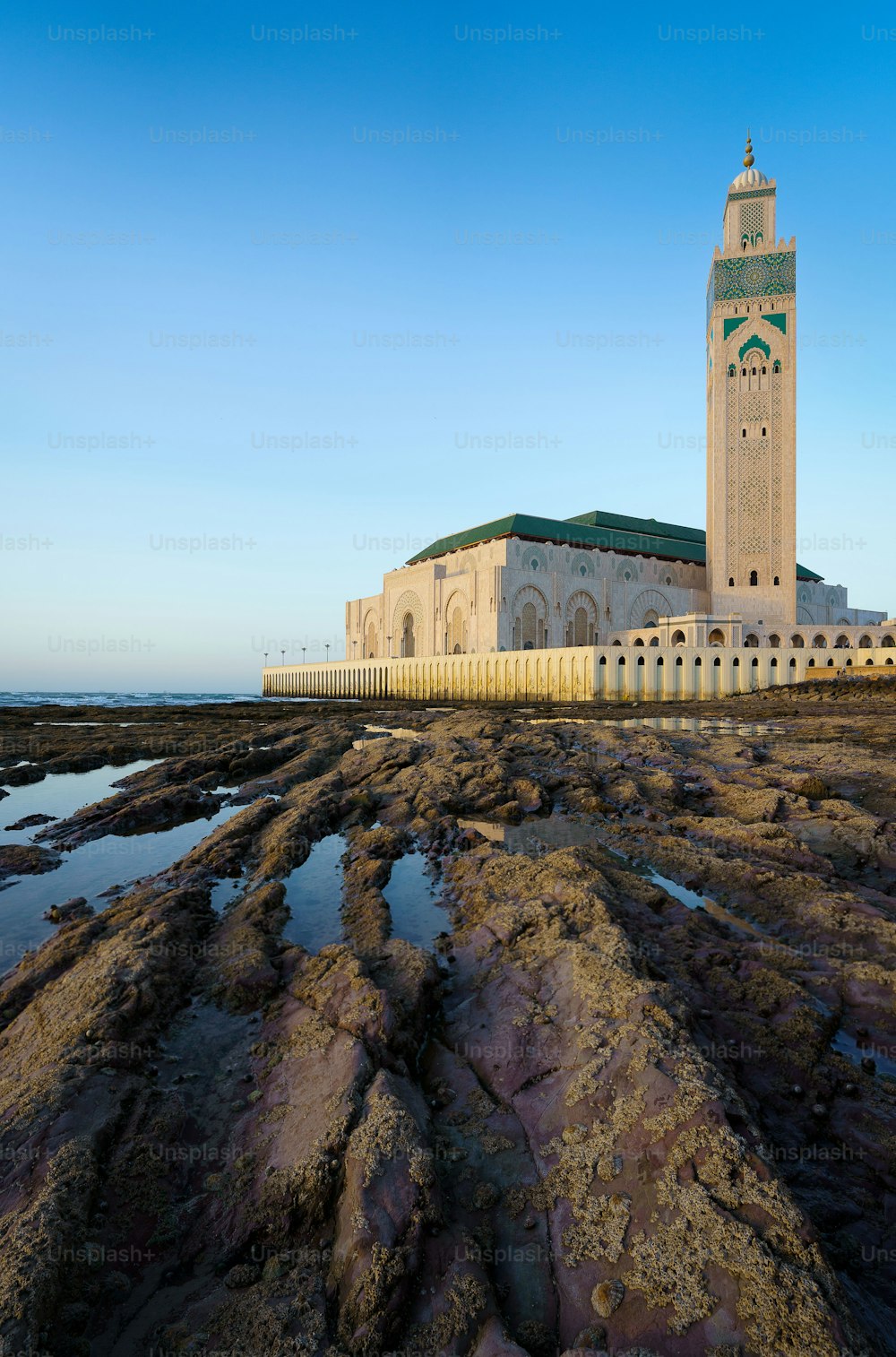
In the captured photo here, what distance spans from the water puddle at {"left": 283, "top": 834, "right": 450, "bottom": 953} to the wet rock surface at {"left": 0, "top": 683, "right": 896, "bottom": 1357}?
0.18 m

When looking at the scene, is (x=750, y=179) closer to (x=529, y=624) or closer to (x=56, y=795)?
(x=529, y=624)

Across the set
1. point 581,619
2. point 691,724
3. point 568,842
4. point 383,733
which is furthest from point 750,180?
point 568,842

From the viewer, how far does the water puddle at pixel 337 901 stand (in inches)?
236

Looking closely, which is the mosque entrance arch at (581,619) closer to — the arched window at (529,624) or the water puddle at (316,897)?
the arched window at (529,624)

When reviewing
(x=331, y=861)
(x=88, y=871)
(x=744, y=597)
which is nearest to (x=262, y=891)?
(x=331, y=861)

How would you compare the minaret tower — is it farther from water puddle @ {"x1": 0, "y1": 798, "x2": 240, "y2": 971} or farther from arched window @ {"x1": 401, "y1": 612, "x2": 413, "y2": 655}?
water puddle @ {"x1": 0, "y1": 798, "x2": 240, "y2": 971}

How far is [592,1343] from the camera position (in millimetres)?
2352

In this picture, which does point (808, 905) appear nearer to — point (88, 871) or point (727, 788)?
point (727, 788)

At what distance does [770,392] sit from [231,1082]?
64.0 meters

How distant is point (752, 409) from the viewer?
55.5 metres

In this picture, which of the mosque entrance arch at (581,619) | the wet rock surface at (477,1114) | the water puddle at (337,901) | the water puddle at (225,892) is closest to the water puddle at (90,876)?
the wet rock surface at (477,1114)

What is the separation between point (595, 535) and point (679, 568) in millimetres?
10206

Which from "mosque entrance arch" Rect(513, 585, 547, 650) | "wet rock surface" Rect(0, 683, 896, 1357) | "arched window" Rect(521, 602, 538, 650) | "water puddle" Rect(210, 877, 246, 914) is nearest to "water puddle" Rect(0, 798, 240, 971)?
"wet rock surface" Rect(0, 683, 896, 1357)

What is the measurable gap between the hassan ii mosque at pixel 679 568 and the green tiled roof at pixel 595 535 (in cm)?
25
